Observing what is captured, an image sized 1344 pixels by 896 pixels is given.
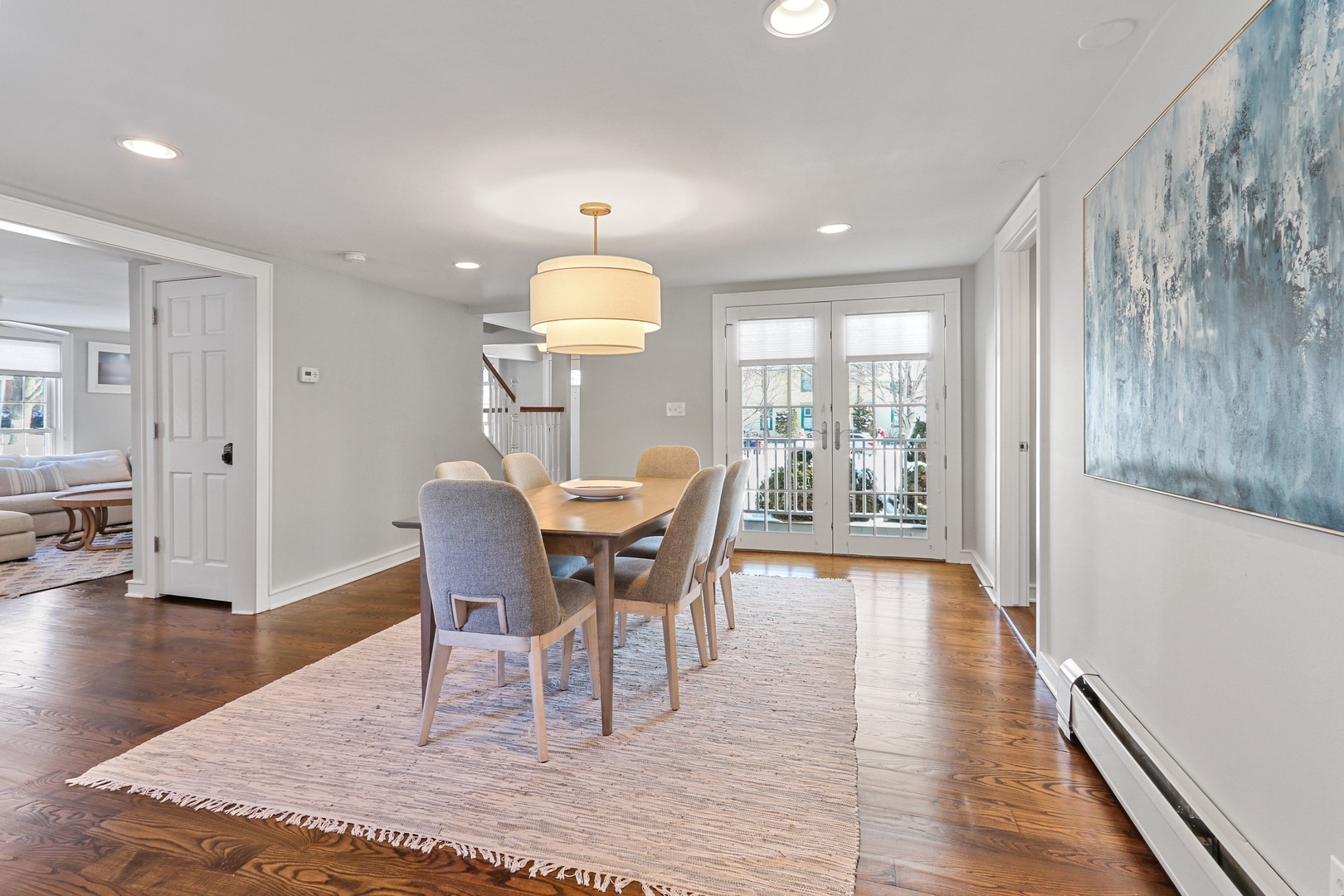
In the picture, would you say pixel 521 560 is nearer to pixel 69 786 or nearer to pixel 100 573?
pixel 69 786

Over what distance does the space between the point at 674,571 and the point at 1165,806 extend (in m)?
1.49

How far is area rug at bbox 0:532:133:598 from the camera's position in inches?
175

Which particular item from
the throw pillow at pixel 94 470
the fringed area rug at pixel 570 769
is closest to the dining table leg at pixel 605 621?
the fringed area rug at pixel 570 769

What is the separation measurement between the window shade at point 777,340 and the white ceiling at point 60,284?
4.19 m

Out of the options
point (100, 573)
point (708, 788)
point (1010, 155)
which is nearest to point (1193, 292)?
point (1010, 155)

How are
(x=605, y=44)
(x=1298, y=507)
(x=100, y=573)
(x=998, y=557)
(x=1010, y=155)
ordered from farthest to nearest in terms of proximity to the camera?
(x=100, y=573) → (x=998, y=557) → (x=1010, y=155) → (x=605, y=44) → (x=1298, y=507)

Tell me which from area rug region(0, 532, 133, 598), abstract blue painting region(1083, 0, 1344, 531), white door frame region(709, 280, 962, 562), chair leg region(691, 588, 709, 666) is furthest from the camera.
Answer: white door frame region(709, 280, 962, 562)

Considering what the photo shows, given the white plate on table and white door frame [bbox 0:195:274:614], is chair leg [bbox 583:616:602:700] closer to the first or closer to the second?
the white plate on table

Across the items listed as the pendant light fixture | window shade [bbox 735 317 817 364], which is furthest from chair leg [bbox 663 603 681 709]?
window shade [bbox 735 317 817 364]

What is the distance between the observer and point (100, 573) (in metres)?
4.79

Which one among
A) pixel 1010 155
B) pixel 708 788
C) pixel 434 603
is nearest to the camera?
pixel 708 788

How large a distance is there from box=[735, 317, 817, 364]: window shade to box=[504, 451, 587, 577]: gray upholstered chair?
2.17 meters

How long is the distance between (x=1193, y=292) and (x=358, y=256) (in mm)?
4105

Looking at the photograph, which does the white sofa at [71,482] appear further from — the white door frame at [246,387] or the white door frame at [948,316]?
the white door frame at [948,316]
